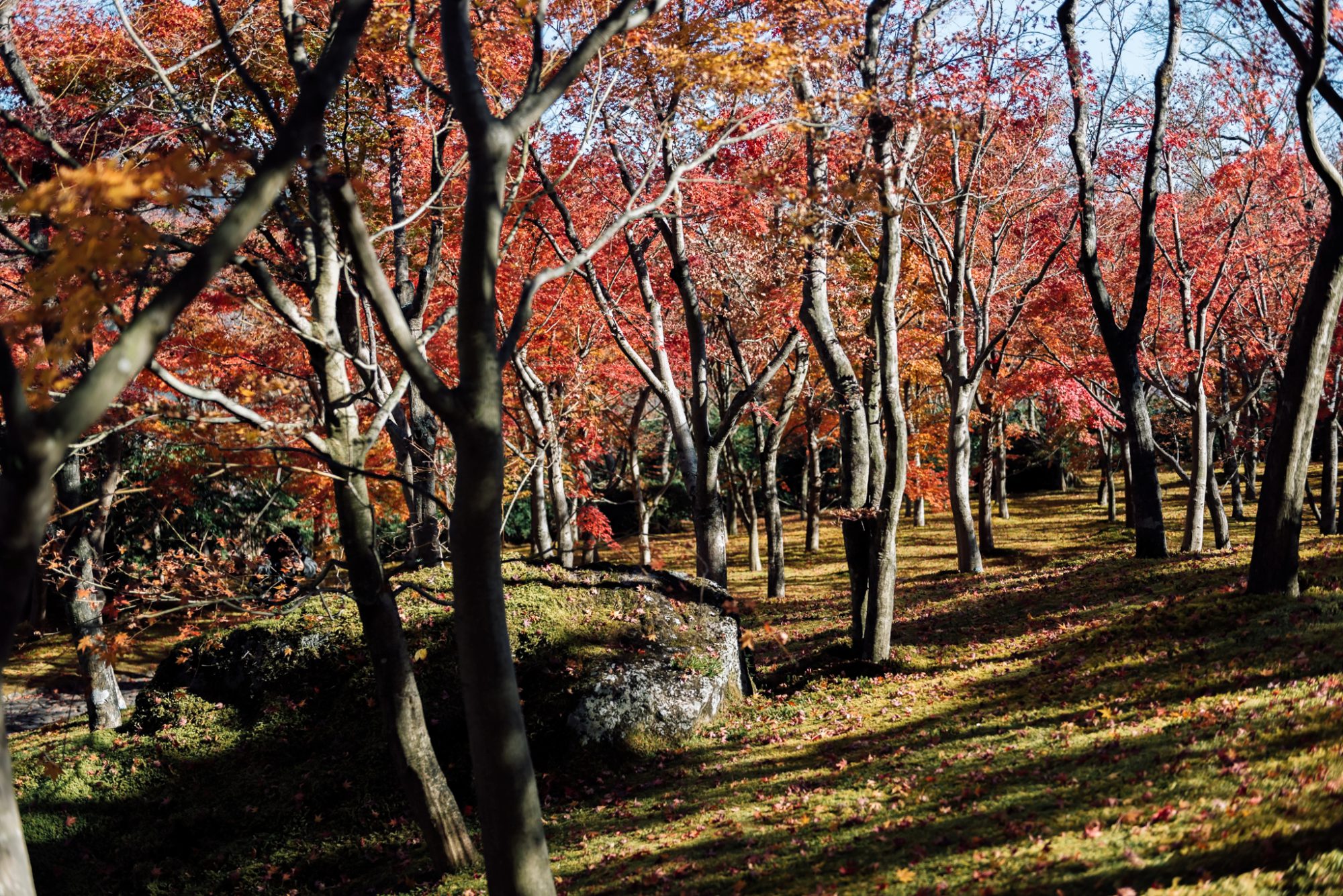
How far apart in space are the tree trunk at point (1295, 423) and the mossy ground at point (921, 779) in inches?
15.1

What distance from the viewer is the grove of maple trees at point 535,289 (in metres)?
4.46

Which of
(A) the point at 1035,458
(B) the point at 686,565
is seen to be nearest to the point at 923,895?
(B) the point at 686,565

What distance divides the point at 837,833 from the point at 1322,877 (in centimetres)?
282

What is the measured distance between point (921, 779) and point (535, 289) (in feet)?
15.6

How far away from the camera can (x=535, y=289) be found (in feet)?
15.5

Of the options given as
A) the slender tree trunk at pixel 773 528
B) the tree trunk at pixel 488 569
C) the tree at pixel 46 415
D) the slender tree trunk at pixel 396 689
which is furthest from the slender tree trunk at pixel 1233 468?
the tree at pixel 46 415

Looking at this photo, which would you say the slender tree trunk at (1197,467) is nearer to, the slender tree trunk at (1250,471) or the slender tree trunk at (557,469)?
the slender tree trunk at (1250,471)

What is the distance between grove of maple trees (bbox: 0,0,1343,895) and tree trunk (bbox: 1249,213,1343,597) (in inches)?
1.4

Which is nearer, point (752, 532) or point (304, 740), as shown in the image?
point (304, 740)

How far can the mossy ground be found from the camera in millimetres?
4930

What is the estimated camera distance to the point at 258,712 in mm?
9852

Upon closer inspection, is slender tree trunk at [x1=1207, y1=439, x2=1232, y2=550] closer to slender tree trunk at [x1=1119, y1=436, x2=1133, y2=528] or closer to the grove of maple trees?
the grove of maple trees

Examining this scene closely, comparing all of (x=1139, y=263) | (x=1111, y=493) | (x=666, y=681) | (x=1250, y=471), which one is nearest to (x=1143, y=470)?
(x=1139, y=263)

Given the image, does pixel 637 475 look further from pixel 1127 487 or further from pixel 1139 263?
pixel 1139 263
